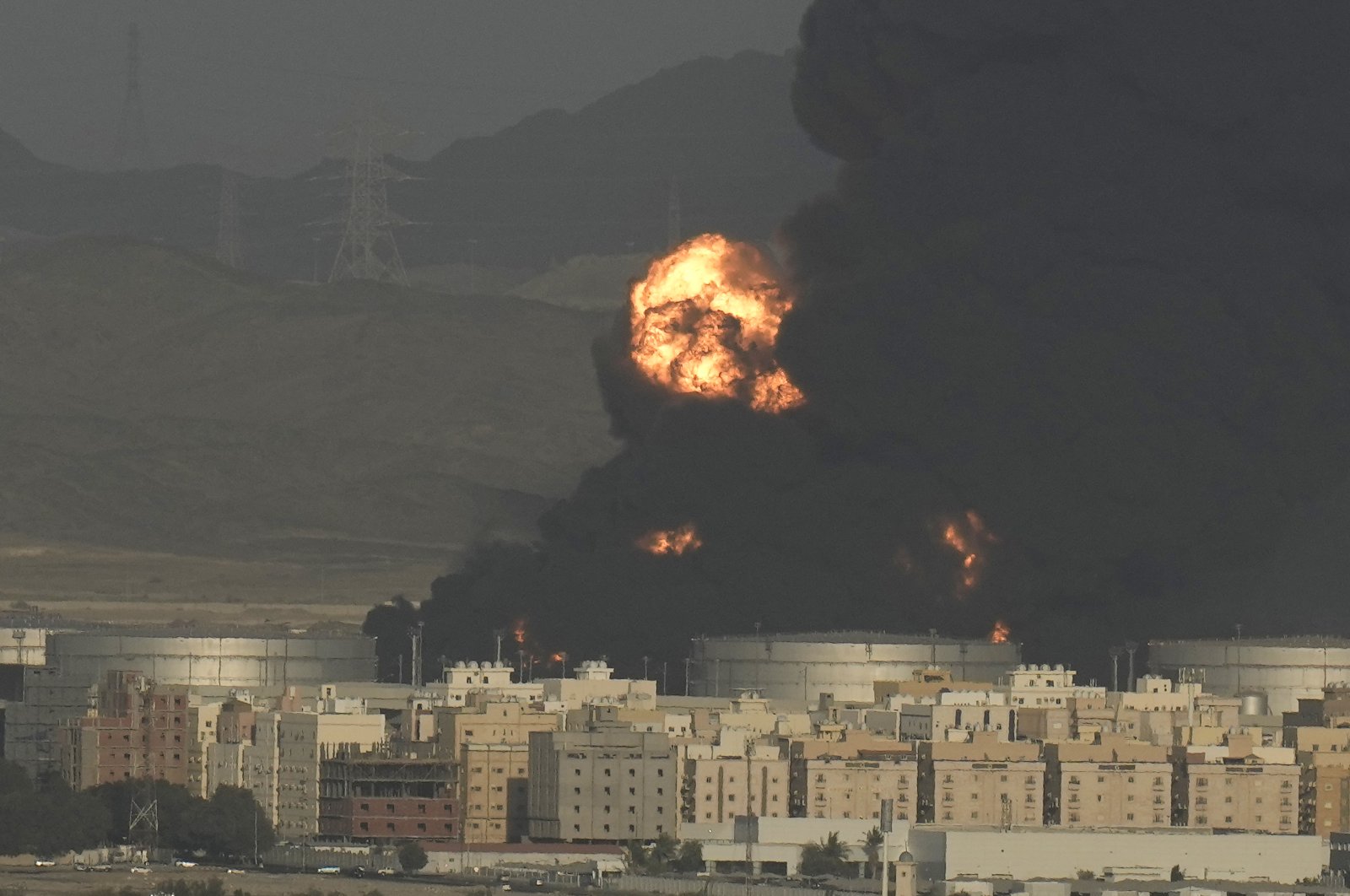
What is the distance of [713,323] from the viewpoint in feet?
465

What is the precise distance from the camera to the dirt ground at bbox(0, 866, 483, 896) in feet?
304

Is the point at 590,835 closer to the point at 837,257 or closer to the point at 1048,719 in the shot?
the point at 1048,719

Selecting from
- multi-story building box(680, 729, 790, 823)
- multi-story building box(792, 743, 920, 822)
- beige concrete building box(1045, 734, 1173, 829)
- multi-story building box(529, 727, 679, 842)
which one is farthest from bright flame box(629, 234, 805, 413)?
multi-story building box(529, 727, 679, 842)

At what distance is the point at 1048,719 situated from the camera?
120375mm

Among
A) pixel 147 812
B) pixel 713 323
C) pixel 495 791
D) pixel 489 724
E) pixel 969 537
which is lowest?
pixel 147 812

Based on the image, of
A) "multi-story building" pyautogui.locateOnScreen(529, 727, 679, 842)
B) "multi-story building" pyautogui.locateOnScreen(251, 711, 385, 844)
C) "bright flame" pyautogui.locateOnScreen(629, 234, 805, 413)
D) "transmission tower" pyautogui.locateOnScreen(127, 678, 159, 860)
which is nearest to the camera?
"transmission tower" pyautogui.locateOnScreen(127, 678, 159, 860)

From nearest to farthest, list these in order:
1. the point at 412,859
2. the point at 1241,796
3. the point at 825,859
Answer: the point at 825,859 < the point at 412,859 < the point at 1241,796

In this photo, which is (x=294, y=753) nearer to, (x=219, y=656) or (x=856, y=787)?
(x=856, y=787)

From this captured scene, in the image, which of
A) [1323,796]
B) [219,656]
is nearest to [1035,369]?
[219,656]

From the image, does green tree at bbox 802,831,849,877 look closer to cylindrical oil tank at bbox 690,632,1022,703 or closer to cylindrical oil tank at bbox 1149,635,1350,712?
cylindrical oil tank at bbox 690,632,1022,703

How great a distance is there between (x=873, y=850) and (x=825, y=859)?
3.70 feet

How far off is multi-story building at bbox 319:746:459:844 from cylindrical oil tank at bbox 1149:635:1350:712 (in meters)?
32.6

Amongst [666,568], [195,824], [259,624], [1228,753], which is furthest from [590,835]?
[259,624]

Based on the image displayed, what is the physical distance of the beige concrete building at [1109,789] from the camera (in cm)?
10794
